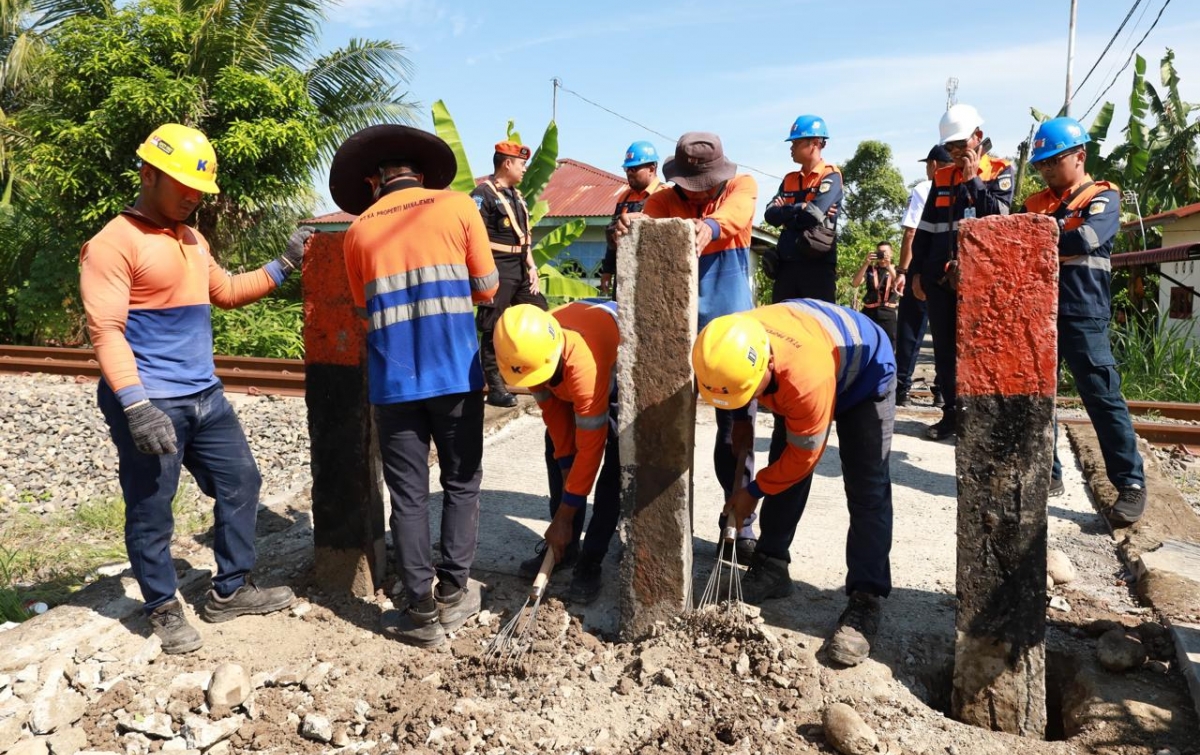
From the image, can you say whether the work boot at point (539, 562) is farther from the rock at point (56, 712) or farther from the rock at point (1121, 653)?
the rock at point (1121, 653)

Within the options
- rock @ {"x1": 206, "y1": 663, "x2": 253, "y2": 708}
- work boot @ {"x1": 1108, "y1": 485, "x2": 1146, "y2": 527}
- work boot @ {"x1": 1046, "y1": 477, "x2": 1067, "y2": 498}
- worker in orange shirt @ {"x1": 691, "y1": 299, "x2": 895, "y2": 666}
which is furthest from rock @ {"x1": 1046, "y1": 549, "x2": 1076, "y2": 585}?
rock @ {"x1": 206, "y1": 663, "x2": 253, "y2": 708}

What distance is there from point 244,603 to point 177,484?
2.09ft

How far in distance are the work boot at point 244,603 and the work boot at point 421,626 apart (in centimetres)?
63

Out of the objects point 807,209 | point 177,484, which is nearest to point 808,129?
point 807,209

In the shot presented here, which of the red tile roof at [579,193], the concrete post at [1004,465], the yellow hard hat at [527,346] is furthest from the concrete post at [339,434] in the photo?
the red tile roof at [579,193]

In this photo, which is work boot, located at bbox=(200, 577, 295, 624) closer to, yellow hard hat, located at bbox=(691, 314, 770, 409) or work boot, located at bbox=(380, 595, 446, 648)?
work boot, located at bbox=(380, 595, 446, 648)

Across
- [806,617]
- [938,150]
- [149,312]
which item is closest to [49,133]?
[149,312]

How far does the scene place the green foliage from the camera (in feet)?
41.1

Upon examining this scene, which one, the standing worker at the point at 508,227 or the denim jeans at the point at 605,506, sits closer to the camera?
the denim jeans at the point at 605,506

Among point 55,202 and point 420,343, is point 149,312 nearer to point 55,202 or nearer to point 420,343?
point 420,343

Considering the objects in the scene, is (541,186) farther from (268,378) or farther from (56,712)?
(56,712)

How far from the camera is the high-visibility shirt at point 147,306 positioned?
10.7ft

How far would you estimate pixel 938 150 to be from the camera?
6.01 metres

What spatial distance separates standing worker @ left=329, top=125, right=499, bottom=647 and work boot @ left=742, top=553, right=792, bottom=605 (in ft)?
4.07
